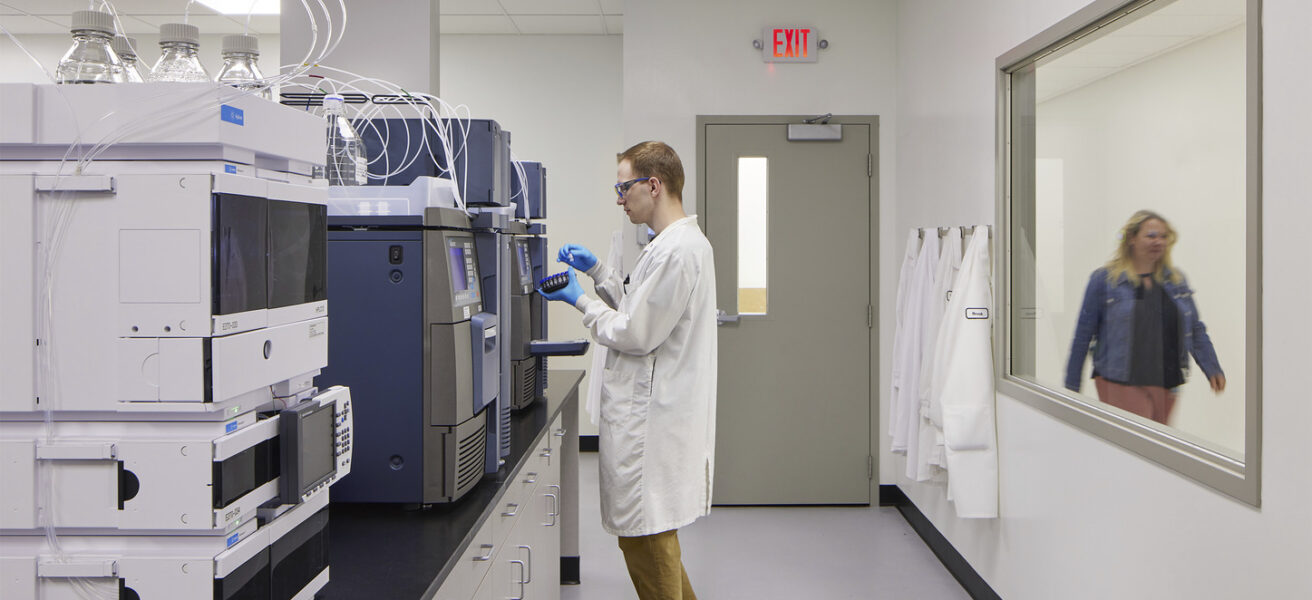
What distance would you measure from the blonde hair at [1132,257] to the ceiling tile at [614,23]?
3455mm

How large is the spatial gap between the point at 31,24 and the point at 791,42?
452 cm

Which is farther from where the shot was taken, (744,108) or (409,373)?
(744,108)

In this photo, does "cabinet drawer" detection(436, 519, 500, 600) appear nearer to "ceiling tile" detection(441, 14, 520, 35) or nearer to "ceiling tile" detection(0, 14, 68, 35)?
"ceiling tile" detection(441, 14, 520, 35)

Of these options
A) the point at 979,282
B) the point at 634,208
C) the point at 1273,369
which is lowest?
the point at 1273,369

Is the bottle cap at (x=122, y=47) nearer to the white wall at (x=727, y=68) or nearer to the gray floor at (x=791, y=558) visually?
the gray floor at (x=791, y=558)

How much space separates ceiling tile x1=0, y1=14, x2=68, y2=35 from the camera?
188 inches

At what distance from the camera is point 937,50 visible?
3639mm

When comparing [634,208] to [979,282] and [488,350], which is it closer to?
[488,350]

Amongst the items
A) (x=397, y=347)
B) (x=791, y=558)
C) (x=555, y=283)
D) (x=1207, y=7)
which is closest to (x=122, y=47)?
(x=397, y=347)

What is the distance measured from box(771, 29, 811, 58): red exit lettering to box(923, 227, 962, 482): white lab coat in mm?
1455

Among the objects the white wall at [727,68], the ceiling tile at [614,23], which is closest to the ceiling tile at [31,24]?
the ceiling tile at [614,23]

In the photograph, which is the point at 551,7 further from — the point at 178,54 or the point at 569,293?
the point at 178,54

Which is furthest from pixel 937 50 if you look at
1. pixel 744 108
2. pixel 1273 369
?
pixel 1273 369

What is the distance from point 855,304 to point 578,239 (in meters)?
2.01
